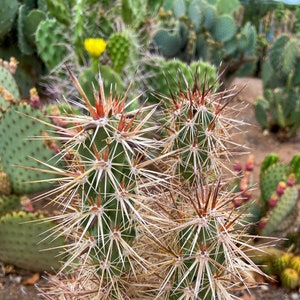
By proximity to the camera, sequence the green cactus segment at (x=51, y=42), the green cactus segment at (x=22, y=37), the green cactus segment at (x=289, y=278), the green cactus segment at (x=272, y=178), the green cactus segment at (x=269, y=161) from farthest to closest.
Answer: the green cactus segment at (x=22, y=37)
the green cactus segment at (x=51, y=42)
the green cactus segment at (x=269, y=161)
the green cactus segment at (x=272, y=178)
the green cactus segment at (x=289, y=278)

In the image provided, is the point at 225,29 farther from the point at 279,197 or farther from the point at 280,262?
the point at 280,262

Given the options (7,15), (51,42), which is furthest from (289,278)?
(7,15)

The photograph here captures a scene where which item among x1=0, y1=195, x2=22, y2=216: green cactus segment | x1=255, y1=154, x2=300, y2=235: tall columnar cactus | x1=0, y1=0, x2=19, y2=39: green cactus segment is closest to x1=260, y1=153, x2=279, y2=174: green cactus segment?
x1=255, y1=154, x2=300, y2=235: tall columnar cactus

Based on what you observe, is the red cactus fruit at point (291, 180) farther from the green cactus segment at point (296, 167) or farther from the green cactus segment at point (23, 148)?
the green cactus segment at point (23, 148)

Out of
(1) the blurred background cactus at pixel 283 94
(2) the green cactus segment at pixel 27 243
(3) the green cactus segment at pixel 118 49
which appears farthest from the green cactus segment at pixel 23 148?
(1) the blurred background cactus at pixel 283 94

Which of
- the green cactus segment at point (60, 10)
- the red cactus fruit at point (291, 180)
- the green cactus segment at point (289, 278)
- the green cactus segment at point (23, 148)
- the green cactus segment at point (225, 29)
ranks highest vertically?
the green cactus segment at point (60, 10)

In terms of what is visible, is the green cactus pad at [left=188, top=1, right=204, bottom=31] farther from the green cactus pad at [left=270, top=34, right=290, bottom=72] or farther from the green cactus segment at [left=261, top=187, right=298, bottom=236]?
the green cactus segment at [left=261, top=187, right=298, bottom=236]

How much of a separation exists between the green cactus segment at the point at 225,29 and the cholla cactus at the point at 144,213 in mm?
3952

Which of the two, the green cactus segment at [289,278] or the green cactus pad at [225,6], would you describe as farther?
the green cactus pad at [225,6]

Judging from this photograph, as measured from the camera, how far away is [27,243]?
102 inches

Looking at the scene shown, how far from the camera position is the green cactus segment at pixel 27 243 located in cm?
250

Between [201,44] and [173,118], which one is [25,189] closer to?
[173,118]

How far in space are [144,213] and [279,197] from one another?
1.83 metres

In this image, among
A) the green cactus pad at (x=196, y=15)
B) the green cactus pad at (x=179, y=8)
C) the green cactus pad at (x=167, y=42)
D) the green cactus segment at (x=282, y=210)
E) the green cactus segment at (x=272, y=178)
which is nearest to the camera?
the green cactus segment at (x=282, y=210)
